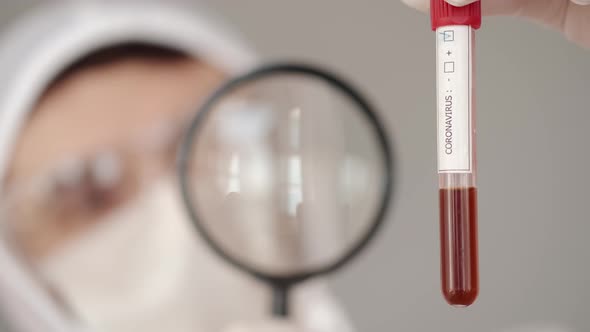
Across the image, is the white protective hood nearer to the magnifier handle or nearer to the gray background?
the gray background

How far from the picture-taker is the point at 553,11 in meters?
0.66

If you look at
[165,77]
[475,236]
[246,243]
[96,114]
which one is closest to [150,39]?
[165,77]

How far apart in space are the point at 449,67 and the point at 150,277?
0.95 metres

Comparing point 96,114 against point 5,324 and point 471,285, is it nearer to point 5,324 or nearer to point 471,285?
point 5,324

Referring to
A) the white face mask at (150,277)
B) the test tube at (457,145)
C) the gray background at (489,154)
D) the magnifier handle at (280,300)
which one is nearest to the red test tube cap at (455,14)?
the test tube at (457,145)

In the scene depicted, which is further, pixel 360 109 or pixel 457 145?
pixel 360 109

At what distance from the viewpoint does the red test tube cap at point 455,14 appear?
0.50 m

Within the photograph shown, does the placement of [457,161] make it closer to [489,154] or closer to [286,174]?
[286,174]

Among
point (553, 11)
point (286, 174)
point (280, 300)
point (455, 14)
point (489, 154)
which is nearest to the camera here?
point (455, 14)

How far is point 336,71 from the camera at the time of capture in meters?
1.44

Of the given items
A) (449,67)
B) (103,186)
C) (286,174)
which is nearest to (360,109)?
(286,174)

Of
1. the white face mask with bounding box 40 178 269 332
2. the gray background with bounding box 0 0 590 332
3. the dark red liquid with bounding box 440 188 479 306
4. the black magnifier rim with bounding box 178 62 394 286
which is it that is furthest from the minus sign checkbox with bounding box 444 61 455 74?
the gray background with bounding box 0 0 590 332

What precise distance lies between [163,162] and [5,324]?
56 centimetres

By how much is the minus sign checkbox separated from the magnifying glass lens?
322mm
